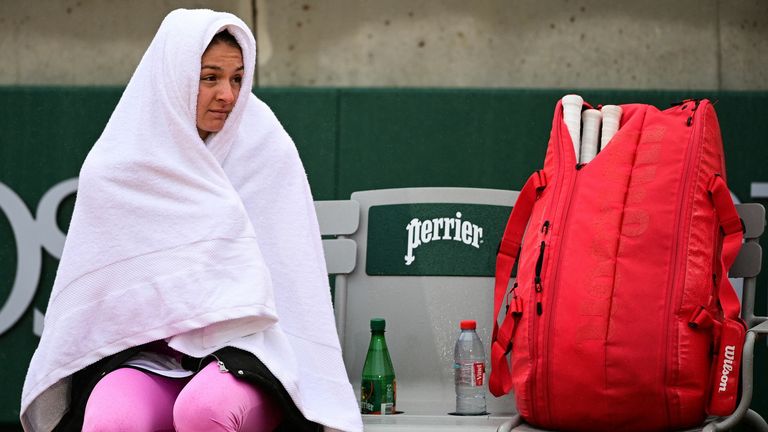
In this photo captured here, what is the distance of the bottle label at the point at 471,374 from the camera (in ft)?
8.53

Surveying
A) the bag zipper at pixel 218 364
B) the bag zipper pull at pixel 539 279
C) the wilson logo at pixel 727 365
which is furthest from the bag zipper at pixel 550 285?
the bag zipper at pixel 218 364

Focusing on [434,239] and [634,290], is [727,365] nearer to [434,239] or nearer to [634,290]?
[634,290]

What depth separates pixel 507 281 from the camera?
260cm

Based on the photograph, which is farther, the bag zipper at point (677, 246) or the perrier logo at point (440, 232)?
the perrier logo at point (440, 232)

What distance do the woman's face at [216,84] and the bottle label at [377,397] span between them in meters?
0.77

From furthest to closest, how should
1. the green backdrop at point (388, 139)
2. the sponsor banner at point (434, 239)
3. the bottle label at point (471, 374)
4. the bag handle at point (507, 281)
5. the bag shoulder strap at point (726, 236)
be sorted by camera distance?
the green backdrop at point (388, 139) → the sponsor banner at point (434, 239) → the bottle label at point (471, 374) → the bag handle at point (507, 281) → the bag shoulder strap at point (726, 236)

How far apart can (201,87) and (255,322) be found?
0.53 metres

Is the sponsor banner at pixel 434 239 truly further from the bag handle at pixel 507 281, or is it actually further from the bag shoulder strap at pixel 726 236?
the bag shoulder strap at pixel 726 236

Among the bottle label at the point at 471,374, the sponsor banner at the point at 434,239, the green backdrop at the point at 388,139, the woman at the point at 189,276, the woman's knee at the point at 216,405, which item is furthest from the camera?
the green backdrop at the point at 388,139

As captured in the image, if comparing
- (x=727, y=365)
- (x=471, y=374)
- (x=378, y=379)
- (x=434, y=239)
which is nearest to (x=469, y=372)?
(x=471, y=374)

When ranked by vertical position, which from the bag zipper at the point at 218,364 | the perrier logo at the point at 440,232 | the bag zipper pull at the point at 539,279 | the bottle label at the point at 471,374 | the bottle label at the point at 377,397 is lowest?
the bottle label at the point at 377,397

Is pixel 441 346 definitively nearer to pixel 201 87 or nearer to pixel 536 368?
pixel 536 368

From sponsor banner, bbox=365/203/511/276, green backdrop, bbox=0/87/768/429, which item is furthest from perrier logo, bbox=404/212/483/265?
green backdrop, bbox=0/87/768/429

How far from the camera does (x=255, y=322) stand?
2143mm
